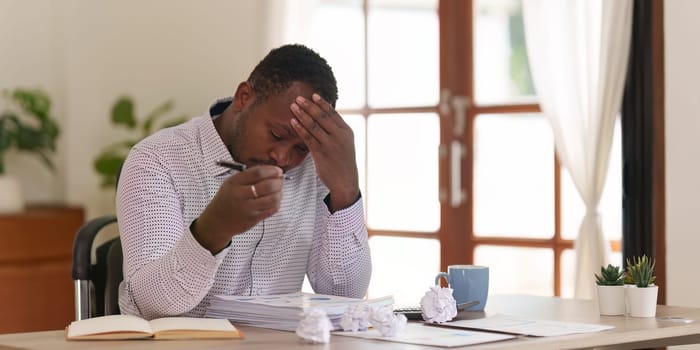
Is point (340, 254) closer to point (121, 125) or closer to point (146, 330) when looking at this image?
point (146, 330)

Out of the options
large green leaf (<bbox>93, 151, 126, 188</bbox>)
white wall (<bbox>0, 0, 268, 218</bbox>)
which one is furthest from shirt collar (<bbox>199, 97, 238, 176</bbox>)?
white wall (<bbox>0, 0, 268, 218</bbox>)

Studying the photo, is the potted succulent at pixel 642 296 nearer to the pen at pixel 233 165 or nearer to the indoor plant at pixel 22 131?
the pen at pixel 233 165

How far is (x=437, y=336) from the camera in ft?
5.94

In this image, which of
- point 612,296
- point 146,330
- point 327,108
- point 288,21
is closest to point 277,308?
point 146,330

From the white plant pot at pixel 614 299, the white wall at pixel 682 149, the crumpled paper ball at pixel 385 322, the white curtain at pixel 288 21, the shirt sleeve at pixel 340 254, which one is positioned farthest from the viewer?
the white curtain at pixel 288 21

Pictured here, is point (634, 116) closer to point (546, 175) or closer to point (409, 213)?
point (546, 175)

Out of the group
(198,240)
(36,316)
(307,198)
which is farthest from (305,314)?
(36,316)

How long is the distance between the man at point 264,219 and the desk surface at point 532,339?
0.21 meters

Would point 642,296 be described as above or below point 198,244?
below

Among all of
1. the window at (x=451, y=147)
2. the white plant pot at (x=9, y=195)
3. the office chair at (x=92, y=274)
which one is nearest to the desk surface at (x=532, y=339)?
the office chair at (x=92, y=274)

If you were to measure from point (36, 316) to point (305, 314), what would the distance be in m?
3.06

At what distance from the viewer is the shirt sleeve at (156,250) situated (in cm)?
197

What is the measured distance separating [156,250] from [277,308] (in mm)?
301

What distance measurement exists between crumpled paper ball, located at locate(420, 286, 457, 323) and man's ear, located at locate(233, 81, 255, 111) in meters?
0.58
